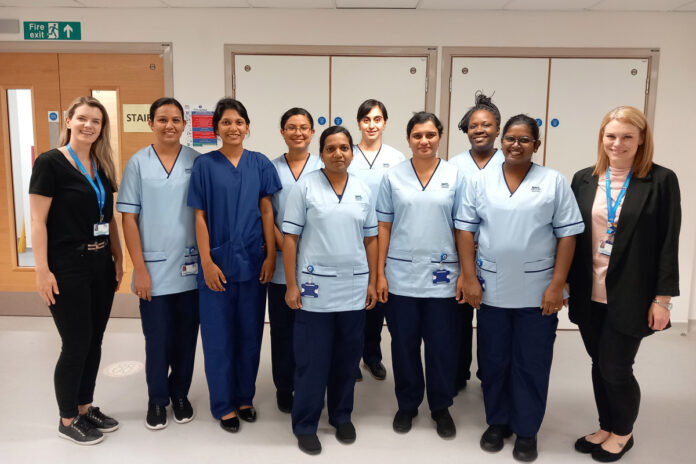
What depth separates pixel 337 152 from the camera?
75.4 inches

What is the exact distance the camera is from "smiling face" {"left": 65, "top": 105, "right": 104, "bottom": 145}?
6.34ft

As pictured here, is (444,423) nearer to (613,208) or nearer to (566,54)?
(613,208)

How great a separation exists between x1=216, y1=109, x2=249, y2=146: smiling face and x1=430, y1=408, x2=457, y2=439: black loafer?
150 centimetres

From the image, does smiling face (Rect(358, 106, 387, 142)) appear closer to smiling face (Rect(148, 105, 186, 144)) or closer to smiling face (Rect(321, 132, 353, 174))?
smiling face (Rect(321, 132, 353, 174))

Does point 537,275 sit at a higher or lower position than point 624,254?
lower

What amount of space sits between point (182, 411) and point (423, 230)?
1.39 meters

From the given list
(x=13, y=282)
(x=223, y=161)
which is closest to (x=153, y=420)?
(x=223, y=161)

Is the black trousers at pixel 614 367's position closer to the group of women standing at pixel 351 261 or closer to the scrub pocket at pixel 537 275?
the group of women standing at pixel 351 261

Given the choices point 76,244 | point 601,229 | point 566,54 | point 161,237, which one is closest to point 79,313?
point 76,244

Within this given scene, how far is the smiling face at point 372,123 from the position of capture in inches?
94.5

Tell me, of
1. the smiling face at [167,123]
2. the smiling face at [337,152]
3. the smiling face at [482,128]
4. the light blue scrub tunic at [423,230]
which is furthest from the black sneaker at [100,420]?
the smiling face at [482,128]

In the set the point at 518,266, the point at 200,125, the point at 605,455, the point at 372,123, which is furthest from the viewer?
the point at 200,125

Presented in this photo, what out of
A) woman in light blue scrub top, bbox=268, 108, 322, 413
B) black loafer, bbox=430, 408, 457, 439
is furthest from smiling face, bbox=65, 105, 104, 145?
black loafer, bbox=430, 408, 457, 439

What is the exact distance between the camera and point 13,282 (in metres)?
3.76
